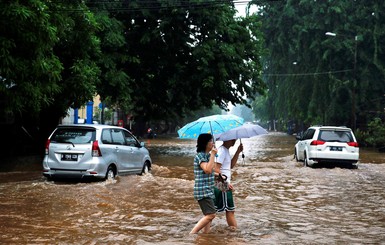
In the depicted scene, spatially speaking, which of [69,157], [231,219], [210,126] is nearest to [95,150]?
[69,157]

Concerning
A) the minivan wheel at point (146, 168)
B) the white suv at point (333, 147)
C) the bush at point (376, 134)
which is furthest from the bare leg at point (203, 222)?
the bush at point (376, 134)

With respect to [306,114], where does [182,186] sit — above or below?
below

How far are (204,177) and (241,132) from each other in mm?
1312

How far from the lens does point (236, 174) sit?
1773 cm

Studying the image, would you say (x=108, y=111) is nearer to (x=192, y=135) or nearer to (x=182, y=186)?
(x=182, y=186)

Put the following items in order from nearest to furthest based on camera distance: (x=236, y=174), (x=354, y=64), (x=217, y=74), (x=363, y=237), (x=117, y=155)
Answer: (x=363, y=237) < (x=117, y=155) < (x=236, y=174) < (x=217, y=74) < (x=354, y=64)

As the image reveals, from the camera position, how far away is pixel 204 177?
293 inches

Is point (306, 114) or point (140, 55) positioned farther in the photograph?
point (306, 114)

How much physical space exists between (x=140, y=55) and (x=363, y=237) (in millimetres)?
19727

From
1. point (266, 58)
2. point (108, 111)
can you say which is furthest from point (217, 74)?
point (108, 111)

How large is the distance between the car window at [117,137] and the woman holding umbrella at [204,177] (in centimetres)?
734

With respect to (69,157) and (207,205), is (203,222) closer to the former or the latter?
(207,205)

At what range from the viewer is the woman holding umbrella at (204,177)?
729cm

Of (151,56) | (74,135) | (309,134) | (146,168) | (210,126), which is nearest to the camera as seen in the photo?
(210,126)
